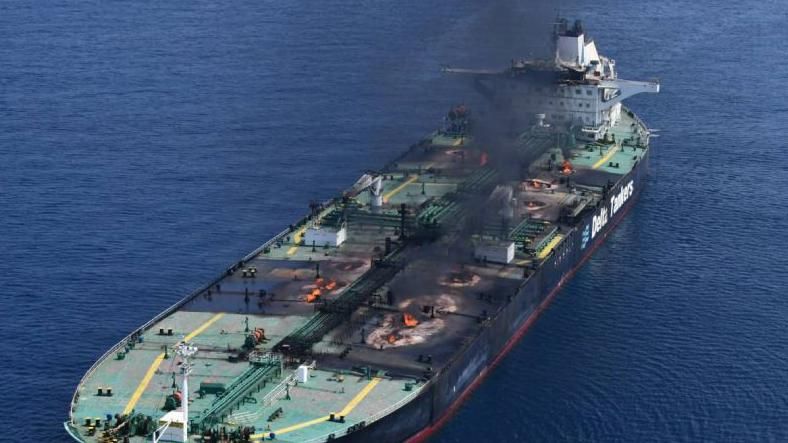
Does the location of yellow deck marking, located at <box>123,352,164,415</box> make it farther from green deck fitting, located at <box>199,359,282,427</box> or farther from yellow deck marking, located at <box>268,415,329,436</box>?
yellow deck marking, located at <box>268,415,329,436</box>

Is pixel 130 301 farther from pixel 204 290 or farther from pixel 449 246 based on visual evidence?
pixel 449 246

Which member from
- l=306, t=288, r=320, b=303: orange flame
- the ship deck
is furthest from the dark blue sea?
l=306, t=288, r=320, b=303: orange flame

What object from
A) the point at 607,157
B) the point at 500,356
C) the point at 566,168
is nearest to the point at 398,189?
the point at 566,168

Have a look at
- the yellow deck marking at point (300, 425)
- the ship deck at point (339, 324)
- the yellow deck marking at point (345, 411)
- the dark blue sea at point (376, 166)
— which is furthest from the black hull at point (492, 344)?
the yellow deck marking at point (300, 425)

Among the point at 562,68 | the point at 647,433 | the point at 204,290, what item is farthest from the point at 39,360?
the point at 562,68

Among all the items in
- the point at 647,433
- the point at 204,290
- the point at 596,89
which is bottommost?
the point at 647,433

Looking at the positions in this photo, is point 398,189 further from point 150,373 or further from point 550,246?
point 150,373

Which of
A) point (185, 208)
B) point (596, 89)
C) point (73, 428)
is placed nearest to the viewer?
point (73, 428)
